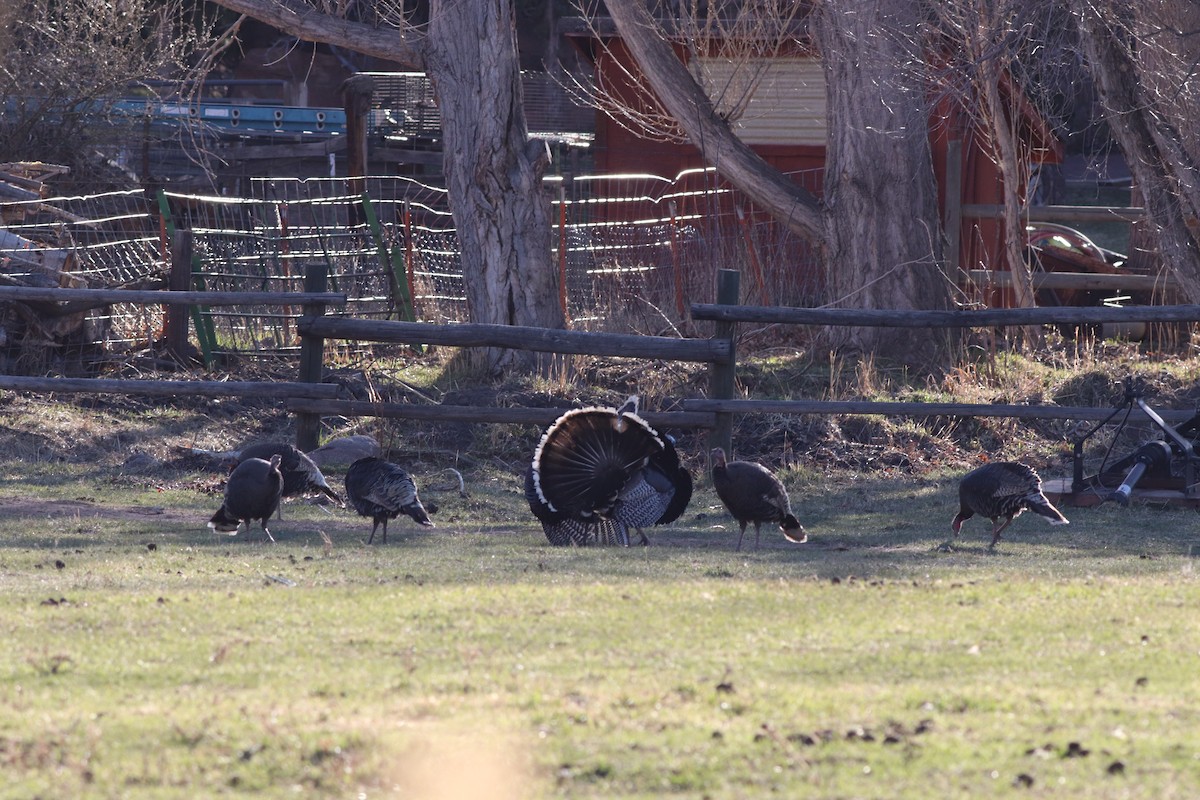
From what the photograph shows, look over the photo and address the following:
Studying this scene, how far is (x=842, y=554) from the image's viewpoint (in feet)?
31.4

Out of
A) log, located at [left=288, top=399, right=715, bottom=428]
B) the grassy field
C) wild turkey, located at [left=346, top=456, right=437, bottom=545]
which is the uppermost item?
log, located at [left=288, top=399, right=715, bottom=428]

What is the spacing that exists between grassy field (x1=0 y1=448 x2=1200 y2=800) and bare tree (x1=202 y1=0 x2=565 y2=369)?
625 cm

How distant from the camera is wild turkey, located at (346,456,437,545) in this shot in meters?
9.85

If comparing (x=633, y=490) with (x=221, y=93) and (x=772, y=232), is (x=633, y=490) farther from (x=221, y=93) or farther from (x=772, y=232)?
(x=221, y=93)

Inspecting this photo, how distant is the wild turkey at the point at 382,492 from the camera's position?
32.3 feet

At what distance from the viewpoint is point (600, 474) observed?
9719 millimetres

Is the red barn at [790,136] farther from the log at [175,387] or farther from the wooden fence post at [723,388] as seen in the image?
the log at [175,387]

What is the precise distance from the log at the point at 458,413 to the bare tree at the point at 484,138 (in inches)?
123

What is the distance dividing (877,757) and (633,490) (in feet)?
16.7

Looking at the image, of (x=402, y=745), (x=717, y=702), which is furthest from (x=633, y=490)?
(x=402, y=745)

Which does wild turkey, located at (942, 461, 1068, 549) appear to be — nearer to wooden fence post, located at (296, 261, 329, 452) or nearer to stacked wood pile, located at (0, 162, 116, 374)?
wooden fence post, located at (296, 261, 329, 452)

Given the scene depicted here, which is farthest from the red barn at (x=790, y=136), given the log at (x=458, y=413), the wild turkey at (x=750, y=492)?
the wild turkey at (x=750, y=492)

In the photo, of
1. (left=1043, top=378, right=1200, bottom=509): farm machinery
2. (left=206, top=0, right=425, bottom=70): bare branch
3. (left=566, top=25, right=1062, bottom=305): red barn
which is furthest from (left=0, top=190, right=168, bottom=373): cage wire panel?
(left=1043, top=378, right=1200, bottom=509): farm machinery

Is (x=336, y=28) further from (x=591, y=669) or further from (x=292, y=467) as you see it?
(x=591, y=669)
